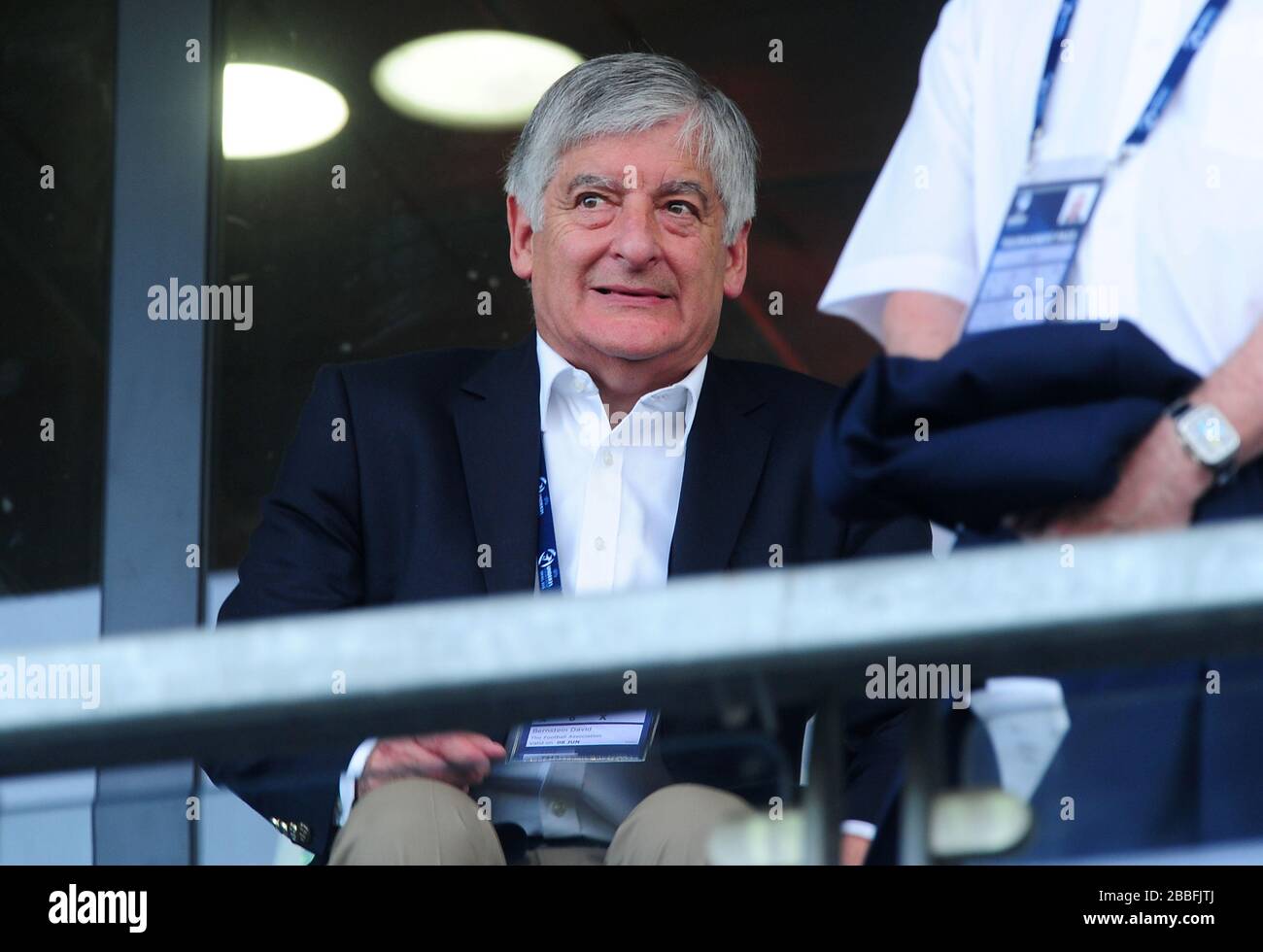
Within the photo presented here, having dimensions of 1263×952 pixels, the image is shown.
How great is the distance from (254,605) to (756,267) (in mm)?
1325

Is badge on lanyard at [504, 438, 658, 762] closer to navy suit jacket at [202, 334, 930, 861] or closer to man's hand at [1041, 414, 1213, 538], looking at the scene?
navy suit jacket at [202, 334, 930, 861]

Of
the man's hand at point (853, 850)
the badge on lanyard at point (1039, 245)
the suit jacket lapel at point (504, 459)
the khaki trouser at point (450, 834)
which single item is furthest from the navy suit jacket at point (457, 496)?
the man's hand at point (853, 850)

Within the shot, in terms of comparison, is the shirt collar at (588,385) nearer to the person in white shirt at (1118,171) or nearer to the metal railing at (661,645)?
the person in white shirt at (1118,171)

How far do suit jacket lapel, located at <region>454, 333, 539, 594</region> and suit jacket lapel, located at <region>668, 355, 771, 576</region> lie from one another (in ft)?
0.57

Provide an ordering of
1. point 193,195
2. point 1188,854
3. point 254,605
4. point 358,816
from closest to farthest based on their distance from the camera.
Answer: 1. point 1188,854
2. point 358,816
3. point 254,605
4. point 193,195

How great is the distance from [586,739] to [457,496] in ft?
1.74

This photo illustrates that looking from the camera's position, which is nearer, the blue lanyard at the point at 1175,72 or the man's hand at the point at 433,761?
the man's hand at the point at 433,761

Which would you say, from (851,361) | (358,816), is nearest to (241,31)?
(851,361)

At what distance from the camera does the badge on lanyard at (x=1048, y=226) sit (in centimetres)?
187

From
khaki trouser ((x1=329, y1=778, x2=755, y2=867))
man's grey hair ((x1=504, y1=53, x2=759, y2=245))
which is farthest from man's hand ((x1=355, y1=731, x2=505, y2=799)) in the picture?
man's grey hair ((x1=504, y1=53, x2=759, y2=245))

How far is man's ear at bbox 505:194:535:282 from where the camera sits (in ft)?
7.83

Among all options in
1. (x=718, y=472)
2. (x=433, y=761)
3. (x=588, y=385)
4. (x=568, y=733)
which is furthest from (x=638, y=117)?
(x=433, y=761)
